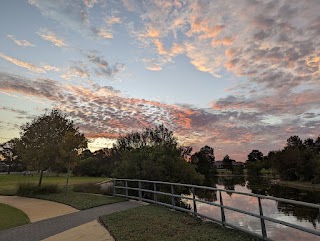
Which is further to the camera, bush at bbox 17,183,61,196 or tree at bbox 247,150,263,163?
tree at bbox 247,150,263,163

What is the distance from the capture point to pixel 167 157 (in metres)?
26.0

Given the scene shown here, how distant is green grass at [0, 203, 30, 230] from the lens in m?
10.4

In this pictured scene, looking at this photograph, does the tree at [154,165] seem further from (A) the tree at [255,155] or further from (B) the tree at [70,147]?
(A) the tree at [255,155]

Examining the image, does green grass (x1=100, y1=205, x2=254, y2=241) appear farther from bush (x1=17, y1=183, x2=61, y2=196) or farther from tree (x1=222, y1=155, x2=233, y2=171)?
tree (x1=222, y1=155, x2=233, y2=171)

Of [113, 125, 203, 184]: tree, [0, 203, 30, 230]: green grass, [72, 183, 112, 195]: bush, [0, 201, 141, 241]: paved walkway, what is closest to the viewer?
[0, 201, 141, 241]: paved walkway

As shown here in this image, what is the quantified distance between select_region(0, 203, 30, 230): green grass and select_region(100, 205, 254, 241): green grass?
360cm

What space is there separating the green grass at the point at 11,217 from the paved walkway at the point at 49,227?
77 cm

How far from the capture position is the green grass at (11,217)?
10.4 metres

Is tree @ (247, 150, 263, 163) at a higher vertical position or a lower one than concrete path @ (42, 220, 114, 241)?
higher

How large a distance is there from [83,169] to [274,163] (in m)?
44.0

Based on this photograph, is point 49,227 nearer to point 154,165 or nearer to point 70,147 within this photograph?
point 70,147

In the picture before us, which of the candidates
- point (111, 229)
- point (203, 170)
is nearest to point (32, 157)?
point (111, 229)

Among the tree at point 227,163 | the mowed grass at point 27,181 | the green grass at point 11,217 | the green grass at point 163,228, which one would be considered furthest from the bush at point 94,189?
the tree at point 227,163

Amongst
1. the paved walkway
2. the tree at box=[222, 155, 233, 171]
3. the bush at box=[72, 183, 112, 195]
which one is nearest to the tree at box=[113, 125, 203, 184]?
the bush at box=[72, 183, 112, 195]
